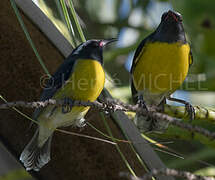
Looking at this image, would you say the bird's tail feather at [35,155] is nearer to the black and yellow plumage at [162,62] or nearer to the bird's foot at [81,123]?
the bird's foot at [81,123]

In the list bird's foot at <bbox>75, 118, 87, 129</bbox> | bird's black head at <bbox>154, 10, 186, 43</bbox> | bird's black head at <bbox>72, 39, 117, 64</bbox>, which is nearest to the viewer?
bird's foot at <bbox>75, 118, 87, 129</bbox>

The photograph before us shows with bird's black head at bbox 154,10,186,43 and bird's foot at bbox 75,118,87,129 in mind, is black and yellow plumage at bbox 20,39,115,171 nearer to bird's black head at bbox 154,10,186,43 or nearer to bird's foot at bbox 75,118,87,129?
bird's foot at bbox 75,118,87,129

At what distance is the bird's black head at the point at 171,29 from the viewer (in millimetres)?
3329

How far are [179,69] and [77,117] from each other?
3.03 ft

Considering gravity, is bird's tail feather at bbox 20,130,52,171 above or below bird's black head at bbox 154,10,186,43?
below

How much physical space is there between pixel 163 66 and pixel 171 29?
36cm

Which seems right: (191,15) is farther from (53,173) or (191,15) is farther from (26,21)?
(53,173)

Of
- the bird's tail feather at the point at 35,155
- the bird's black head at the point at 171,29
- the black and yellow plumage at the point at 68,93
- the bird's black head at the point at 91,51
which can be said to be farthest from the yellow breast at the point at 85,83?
the bird's black head at the point at 171,29

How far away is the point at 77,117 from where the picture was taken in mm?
2832

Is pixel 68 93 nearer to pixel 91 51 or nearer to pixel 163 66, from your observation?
pixel 91 51

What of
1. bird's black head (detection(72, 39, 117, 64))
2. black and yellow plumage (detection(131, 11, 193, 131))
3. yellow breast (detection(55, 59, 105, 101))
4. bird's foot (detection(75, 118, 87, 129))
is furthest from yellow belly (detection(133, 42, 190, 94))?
bird's foot (detection(75, 118, 87, 129))

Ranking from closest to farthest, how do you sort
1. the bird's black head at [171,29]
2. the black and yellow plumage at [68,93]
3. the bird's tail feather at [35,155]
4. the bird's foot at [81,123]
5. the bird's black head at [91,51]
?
the bird's tail feather at [35,155] → the bird's foot at [81,123] → the black and yellow plumage at [68,93] → the bird's black head at [91,51] → the bird's black head at [171,29]

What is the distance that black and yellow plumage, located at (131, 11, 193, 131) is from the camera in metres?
3.22

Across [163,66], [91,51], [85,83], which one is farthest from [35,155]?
[163,66]
